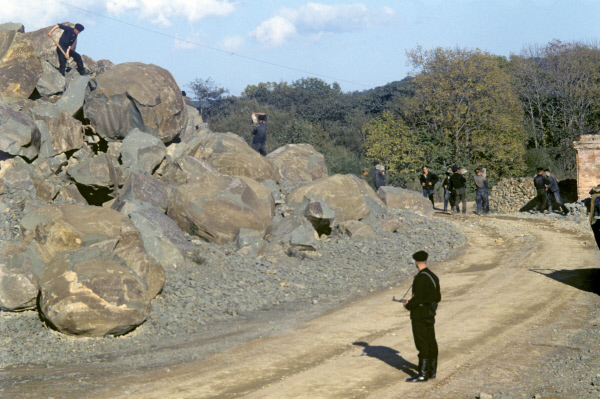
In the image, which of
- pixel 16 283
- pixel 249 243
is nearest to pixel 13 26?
pixel 249 243

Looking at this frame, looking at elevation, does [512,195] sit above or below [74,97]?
below

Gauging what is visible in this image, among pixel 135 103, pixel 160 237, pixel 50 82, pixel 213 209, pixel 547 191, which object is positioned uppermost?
pixel 50 82

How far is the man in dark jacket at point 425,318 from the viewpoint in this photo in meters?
6.76

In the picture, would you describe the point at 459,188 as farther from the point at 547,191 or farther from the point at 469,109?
the point at 469,109

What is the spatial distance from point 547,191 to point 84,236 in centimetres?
1785

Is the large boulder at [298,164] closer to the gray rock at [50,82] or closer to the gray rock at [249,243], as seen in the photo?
the gray rock at [249,243]

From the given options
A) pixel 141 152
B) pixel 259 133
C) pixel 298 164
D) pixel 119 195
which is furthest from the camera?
pixel 259 133

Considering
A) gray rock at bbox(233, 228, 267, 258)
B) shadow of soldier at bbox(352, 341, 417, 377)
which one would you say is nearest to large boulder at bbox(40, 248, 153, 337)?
shadow of soldier at bbox(352, 341, 417, 377)

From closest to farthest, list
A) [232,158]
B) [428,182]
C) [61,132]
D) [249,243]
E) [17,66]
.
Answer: [249,243] → [61,132] → [17,66] → [232,158] → [428,182]

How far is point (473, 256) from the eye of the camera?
14977 millimetres

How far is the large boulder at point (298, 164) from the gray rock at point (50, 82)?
680cm

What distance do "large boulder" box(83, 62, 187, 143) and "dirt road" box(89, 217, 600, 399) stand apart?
28.7 ft

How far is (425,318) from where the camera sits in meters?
6.79

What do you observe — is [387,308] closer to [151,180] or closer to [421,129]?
[151,180]
